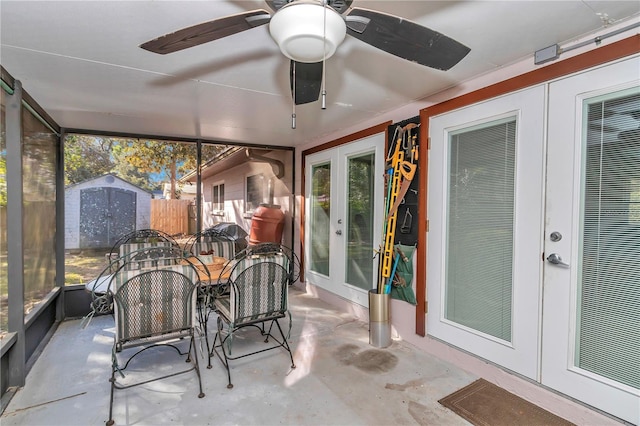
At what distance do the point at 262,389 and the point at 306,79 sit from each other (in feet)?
7.19

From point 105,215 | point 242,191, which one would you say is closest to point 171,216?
point 105,215

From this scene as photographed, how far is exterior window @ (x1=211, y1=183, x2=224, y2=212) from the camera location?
253 inches

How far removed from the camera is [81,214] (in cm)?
398

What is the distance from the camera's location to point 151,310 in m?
2.20

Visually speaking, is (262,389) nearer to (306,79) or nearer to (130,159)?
(306,79)

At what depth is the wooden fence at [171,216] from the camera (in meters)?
4.41

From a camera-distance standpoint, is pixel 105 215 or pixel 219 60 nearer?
pixel 219 60

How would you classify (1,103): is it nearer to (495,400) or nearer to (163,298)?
(163,298)

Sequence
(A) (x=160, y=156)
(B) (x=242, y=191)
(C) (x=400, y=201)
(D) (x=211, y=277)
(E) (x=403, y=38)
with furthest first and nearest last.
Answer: (B) (x=242, y=191) < (A) (x=160, y=156) < (C) (x=400, y=201) < (D) (x=211, y=277) < (E) (x=403, y=38)

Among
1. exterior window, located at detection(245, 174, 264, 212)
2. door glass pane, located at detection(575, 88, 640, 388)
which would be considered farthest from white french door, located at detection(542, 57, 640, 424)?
exterior window, located at detection(245, 174, 264, 212)

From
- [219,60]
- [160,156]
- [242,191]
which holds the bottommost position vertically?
[242,191]

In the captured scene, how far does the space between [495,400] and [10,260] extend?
11.9 feet

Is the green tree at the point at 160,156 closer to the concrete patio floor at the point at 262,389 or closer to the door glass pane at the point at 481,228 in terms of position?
the concrete patio floor at the point at 262,389

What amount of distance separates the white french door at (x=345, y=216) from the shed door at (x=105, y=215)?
251 cm
